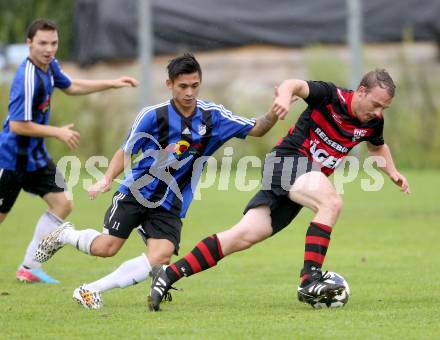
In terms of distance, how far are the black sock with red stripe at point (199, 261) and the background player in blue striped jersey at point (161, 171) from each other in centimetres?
27

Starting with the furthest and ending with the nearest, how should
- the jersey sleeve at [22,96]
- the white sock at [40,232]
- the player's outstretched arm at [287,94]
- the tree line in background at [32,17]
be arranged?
the tree line in background at [32,17]
the white sock at [40,232]
the jersey sleeve at [22,96]
the player's outstretched arm at [287,94]

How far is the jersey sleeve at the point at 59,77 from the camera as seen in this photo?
28.9 ft

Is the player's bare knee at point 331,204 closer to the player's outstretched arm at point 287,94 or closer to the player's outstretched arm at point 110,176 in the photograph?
the player's outstretched arm at point 287,94

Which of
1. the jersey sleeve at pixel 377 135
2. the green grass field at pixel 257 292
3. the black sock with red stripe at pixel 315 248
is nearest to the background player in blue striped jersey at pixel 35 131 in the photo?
the green grass field at pixel 257 292

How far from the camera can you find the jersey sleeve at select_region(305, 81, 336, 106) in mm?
6965

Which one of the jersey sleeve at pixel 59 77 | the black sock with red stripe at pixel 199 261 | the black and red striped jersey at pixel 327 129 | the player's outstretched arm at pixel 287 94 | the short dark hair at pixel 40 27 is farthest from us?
the jersey sleeve at pixel 59 77

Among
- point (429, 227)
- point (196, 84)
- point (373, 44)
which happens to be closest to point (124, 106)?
point (373, 44)

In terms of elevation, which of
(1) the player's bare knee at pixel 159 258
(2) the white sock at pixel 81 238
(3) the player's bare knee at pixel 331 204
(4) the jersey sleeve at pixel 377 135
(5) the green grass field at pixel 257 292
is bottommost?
(5) the green grass field at pixel 257 292

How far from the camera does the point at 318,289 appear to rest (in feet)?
21.7

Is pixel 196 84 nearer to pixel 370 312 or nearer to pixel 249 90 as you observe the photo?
pixel 370 312

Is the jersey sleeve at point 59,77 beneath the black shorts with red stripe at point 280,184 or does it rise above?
above

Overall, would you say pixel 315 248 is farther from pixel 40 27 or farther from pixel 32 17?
pixel 32 17

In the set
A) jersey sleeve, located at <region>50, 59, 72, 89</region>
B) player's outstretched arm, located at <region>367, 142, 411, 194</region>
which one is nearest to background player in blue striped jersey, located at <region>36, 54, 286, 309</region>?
player's outstretched arm, located at <region>367, 142, 411, 194</region>

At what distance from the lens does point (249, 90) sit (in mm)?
22281
